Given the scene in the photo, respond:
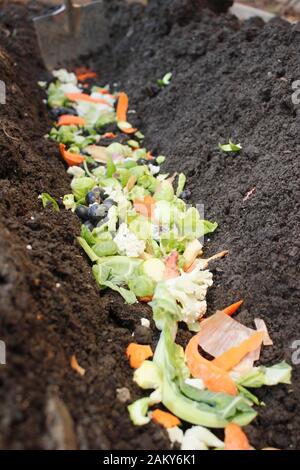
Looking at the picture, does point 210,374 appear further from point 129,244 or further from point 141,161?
point 141,161

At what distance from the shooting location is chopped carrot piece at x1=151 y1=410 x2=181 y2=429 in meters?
2.54

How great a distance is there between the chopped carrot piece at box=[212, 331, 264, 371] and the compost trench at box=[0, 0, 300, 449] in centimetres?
9

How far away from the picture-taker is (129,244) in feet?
11.4

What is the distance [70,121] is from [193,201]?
175 cm

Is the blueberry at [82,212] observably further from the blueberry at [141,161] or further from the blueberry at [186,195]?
the blueberry at [141,161]

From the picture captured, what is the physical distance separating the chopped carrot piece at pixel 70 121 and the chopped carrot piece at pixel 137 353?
9.26 ft

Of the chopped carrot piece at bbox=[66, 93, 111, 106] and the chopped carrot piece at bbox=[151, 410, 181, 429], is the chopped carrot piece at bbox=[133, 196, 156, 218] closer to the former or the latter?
the chopped carrot piece at bbox=[151, 410, 181, 429]

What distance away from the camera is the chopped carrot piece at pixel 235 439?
2.45 meters

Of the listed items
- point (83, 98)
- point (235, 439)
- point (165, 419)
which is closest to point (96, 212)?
point (165, 419)

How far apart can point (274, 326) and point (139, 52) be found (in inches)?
156

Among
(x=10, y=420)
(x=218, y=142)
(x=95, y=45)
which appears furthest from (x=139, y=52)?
(x=10, y=420)

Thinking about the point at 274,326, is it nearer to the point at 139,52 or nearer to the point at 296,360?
the point at 296,360

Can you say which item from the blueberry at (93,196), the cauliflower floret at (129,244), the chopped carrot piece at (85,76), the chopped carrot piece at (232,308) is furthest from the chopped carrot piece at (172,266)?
the chopped carrot piece at (85,76)

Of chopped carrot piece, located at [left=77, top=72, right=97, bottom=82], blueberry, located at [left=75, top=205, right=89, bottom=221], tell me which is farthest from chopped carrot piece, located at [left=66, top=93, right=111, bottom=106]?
blueberry, located at [left=75, top=205, right=89, bottom=221]
